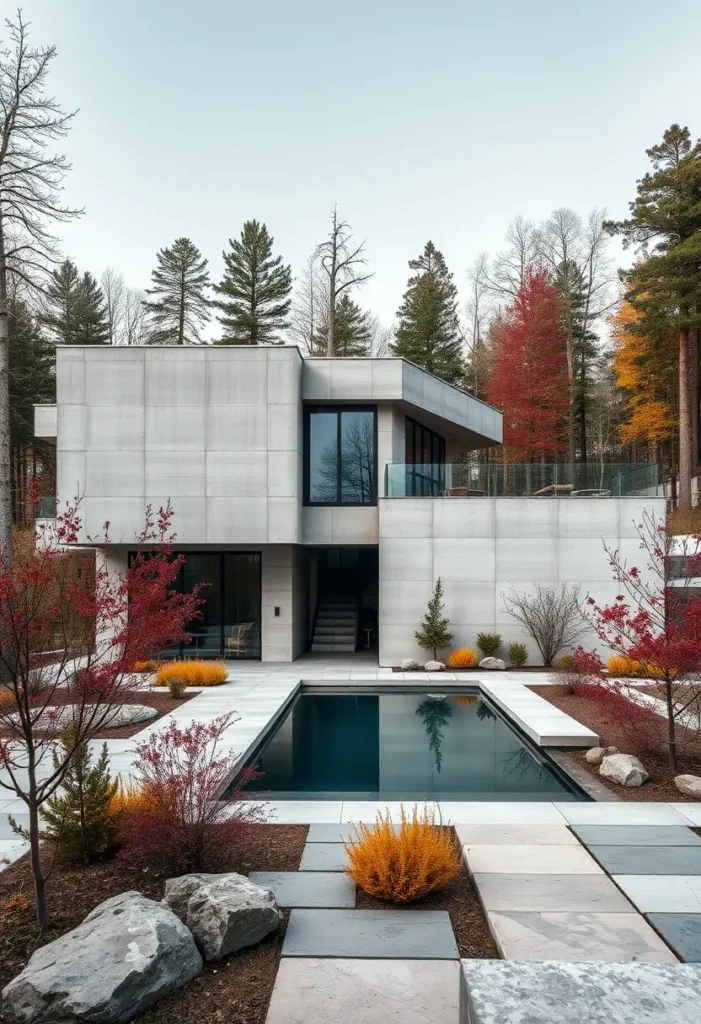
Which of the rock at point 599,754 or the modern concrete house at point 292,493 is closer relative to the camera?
the rock at point 599,754

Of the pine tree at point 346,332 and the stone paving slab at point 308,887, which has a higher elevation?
the pine tree at point 346,332

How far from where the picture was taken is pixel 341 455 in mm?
18984

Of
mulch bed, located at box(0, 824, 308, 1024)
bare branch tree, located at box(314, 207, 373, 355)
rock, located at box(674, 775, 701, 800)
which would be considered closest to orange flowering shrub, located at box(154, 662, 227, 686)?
mulch bed, located at box(0, 824, 308, 1024)

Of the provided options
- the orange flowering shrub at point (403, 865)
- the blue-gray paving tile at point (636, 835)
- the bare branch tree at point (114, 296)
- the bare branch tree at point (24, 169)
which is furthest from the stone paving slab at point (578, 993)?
the bare branch tree at point (114, 296)

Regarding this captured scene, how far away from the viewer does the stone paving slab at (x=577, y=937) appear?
167 inches

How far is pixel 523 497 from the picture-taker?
1777cm

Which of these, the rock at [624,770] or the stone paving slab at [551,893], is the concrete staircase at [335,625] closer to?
the rock at [624,770]

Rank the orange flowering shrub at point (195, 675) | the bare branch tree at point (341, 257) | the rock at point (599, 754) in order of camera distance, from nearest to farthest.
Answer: the rock at point (599, 754)
the orange flowering shrub at point (195, 675)
the bare branch tree at point (341, 257)

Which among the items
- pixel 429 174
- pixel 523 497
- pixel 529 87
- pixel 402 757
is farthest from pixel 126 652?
pixel 429 174

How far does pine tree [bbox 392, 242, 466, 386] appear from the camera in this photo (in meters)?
37.4

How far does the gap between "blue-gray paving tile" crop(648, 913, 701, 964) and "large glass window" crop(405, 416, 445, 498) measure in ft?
44.5

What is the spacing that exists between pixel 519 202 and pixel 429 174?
14.1m

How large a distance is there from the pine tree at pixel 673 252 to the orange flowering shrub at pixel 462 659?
42.6ft

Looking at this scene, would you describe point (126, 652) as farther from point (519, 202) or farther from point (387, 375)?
point (519, 202)
